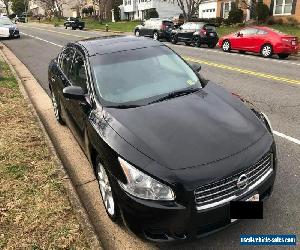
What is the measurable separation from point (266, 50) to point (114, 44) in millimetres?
13778

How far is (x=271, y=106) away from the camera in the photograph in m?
8.12

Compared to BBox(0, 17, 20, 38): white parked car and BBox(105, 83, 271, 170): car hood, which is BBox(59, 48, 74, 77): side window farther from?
BBox(0, 17, 20, 38): white parked car

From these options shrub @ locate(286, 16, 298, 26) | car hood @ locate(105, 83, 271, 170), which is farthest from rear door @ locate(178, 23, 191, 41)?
car hood @ locate(105, 83, 271, 170)

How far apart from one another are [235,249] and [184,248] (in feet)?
1.69

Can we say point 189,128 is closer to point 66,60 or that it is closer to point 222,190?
point 222,190

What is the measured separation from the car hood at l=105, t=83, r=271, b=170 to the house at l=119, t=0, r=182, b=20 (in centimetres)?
4856

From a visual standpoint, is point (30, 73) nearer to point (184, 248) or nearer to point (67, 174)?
point (67, 174)

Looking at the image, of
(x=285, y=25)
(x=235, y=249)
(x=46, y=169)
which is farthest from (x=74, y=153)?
(x=285, y=25)

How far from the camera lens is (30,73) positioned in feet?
44.2

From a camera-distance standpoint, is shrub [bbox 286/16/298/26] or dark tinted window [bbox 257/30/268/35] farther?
shrub [bbox 286/16/298/26]

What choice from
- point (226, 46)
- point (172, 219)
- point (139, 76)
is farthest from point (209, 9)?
point (172, 219)

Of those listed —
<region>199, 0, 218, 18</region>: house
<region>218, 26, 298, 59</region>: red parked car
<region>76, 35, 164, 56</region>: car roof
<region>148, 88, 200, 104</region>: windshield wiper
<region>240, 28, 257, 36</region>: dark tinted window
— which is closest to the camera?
<region>148, 88, 200, 104</region>: windshield wiper

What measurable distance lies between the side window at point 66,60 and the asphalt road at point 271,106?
3453mm

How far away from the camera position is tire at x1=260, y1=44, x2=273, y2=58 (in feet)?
56.0
